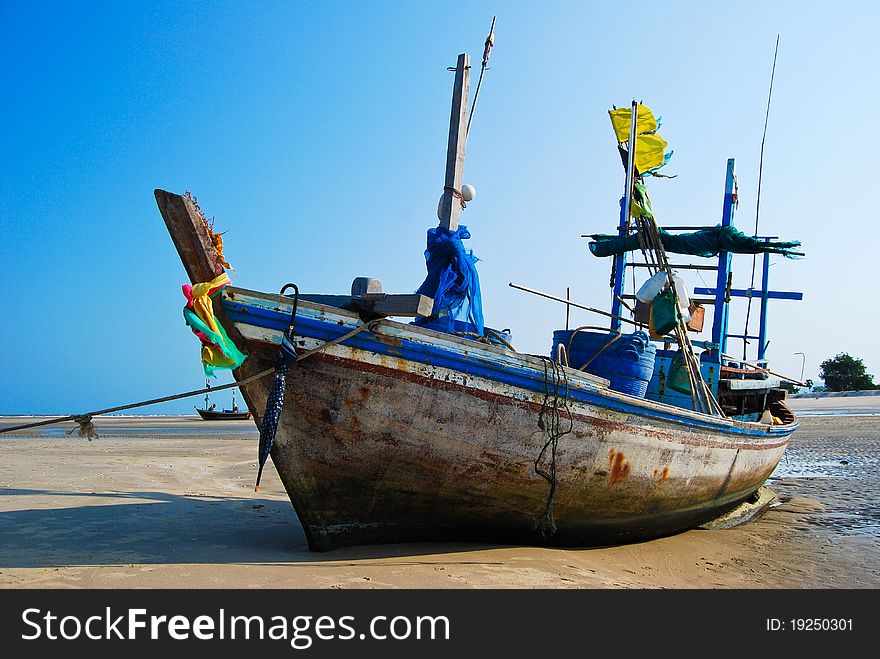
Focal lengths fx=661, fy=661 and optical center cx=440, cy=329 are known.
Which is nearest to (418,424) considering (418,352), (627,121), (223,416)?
(418,352)

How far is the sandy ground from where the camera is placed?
14.4 feet

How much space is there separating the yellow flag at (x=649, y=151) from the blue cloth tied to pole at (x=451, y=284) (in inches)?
190

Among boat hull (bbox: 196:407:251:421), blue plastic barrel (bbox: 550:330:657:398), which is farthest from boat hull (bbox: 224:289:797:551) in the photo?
boat hull (bbox: 196:407:251:421)

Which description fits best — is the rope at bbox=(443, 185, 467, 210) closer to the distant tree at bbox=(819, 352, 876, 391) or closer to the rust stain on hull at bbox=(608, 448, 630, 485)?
the rust stain on hull at bbox=(608, 448, 630, 485)

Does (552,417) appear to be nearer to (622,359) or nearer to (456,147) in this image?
(622,359)

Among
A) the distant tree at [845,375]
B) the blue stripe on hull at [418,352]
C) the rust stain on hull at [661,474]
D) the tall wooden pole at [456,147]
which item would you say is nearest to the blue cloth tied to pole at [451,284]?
the tall wooden pole at [456,147]

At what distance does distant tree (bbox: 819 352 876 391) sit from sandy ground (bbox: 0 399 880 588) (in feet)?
188

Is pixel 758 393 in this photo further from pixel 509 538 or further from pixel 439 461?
pixel 439 461

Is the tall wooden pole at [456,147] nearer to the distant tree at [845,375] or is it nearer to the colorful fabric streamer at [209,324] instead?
the colorful fabric streamer at [209,324]

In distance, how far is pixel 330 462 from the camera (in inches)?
206

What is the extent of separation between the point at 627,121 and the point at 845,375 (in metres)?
61.8

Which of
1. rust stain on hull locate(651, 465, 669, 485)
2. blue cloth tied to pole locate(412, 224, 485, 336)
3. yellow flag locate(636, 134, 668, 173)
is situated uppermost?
yellow flag locate(636, 134, 668, 173)

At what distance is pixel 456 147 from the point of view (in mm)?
6047
